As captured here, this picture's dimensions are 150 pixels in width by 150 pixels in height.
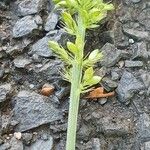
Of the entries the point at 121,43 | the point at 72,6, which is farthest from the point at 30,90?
the point at 72,6

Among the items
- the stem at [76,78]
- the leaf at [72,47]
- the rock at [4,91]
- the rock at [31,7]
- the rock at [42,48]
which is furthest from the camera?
the rock at [31,7]

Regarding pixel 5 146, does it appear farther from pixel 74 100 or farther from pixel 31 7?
pixel 31 7

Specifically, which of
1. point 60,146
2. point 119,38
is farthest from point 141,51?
point 60,146

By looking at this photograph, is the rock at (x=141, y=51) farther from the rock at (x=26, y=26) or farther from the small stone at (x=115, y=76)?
the rock at (x=26, y=26)

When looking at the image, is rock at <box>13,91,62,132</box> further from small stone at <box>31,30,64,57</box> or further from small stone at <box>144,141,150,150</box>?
small stone at <box>144,141,150,150</box>

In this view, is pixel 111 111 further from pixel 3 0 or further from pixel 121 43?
pixel 3 0

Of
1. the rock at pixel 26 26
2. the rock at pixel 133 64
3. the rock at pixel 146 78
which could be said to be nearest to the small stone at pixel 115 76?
the rock at pixel 133 64
